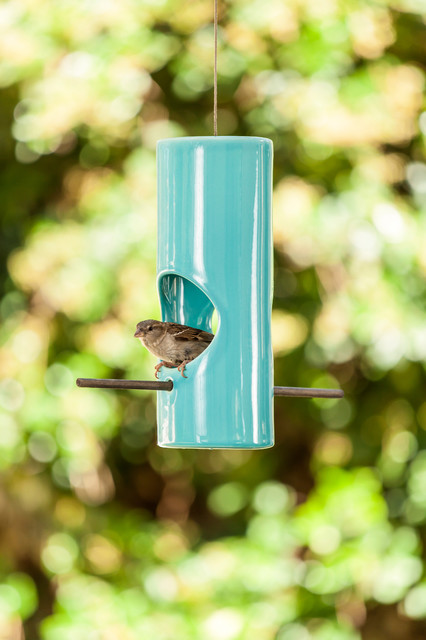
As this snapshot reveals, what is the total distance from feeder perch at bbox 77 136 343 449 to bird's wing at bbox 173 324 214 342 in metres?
0.08

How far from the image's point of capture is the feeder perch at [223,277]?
2.98 metres

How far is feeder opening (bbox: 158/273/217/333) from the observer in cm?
329

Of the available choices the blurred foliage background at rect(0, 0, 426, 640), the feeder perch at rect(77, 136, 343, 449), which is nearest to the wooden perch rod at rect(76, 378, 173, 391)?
the feeder perch at rect(77, 136, 343, 449)

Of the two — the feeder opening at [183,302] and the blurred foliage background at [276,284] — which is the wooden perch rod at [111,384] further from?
the blurred foliage background at [276,284]

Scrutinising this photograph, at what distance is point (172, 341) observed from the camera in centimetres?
306

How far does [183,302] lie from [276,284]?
210 cm

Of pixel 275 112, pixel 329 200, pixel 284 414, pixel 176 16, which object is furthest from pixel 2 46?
pixel 284 414

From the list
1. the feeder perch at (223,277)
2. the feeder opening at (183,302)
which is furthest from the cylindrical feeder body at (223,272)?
the feeder opening at (183,302)

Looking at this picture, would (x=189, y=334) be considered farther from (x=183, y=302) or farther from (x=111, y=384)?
(x=111, y=384)

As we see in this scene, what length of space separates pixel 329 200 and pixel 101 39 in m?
1.34

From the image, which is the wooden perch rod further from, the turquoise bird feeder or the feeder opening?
the feeder opening

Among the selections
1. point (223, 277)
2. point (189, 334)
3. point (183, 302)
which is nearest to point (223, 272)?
point (223, 277)

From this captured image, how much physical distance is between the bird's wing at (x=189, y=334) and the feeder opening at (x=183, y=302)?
184 mm

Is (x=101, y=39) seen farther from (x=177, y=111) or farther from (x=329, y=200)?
(x=329, y=200)
